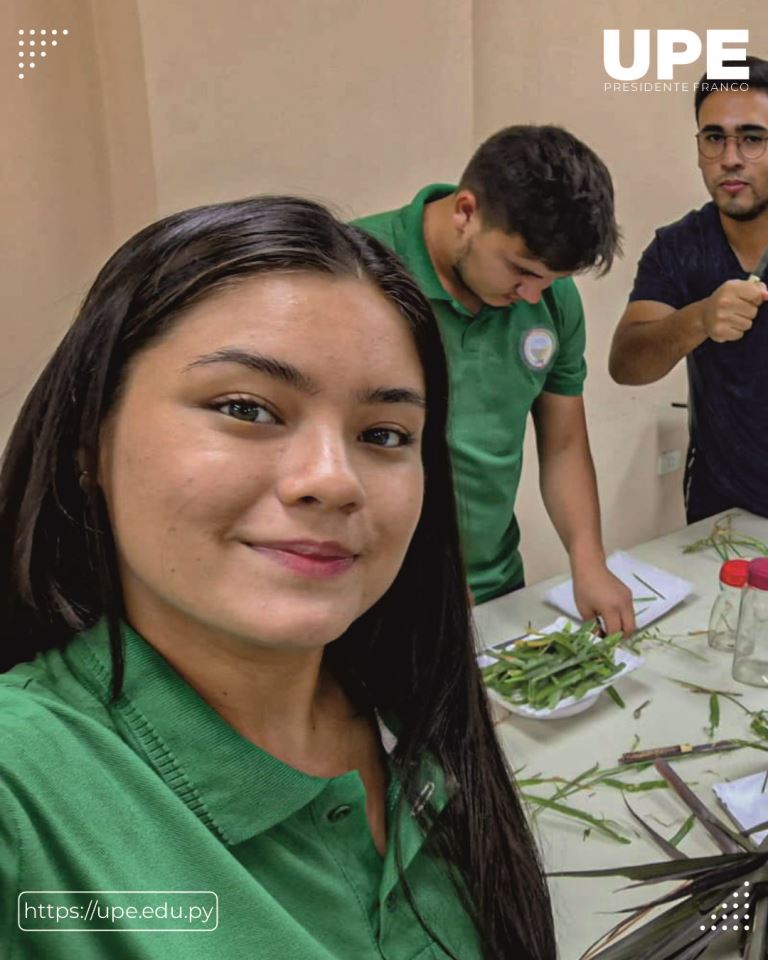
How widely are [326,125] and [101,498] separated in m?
1.06

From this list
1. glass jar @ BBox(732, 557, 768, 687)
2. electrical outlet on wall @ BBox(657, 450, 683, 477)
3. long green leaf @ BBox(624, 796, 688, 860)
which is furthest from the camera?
electrical outlet on wall @ BBox(657, 450, 683, 477)

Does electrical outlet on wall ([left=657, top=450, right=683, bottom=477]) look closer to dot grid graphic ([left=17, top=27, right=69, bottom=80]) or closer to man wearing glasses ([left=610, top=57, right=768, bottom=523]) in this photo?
man wearing glasses ([left=610, top=57, right=768, bottom=523])

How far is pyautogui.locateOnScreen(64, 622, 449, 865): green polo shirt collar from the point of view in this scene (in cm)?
46

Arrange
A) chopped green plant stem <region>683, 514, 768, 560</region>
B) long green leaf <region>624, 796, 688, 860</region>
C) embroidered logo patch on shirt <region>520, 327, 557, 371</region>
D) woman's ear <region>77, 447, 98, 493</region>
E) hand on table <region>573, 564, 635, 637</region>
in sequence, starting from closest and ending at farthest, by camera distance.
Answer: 1. woman's ear <region>77, 447, 98, 493</region>
2. long green leaf <region>624, 796, 688, 860</region>
3. hand on table <region>573, 564, 635, 637</region>
4. embroidered logo patch on shirt <region>520, 327, 557, 371</region>
5. chopped green plant stem <region>683, 514, 768, 560</region>

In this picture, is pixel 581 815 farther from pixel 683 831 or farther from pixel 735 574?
pixel 735 574

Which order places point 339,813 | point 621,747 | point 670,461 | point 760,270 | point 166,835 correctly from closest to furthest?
point 166,835 < point 339,813 < point 621,747 < point 760,270 < point 670,461

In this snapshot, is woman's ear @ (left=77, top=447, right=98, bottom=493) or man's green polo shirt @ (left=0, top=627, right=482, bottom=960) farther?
woman's ear @ (left=77, top=447, right=98, bottom=493)

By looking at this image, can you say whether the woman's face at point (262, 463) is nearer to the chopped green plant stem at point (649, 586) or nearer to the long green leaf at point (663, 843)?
the long green leaf at point (663, 843)

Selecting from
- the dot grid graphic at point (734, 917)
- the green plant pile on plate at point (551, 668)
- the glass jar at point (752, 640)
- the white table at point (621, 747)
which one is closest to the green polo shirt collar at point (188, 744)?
the white table at point (621, 747)

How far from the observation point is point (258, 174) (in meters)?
1.33

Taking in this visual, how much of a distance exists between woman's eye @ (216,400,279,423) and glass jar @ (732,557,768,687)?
31.0 inches

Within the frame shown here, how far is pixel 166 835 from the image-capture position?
16.7 inches

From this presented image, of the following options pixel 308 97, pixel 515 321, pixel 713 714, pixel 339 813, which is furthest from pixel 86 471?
pixel 308 97

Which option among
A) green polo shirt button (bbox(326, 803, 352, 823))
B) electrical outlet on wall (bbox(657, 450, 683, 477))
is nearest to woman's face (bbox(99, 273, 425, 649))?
green polo shirt button (bbox(326, 803, 352, 823))
